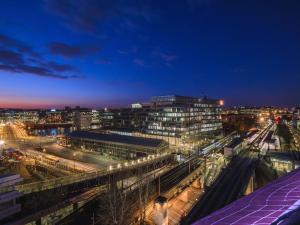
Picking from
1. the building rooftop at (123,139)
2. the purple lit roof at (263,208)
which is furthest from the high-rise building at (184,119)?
the purple lit roof at (263,208)

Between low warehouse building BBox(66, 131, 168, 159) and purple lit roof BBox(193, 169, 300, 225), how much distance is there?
40602 millimetres

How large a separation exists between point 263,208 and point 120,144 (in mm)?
50675

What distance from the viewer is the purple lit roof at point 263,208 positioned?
943 centimetres

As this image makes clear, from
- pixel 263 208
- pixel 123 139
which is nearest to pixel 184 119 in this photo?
pixel 123 139

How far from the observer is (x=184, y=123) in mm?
76000

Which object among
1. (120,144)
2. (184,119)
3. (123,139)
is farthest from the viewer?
(184,119)

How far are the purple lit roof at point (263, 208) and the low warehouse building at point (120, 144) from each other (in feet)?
133

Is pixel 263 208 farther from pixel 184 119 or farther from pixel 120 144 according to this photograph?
pixel 184 119

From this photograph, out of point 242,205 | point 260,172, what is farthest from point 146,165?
point 242,205

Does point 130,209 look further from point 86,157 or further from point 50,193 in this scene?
point 86,157

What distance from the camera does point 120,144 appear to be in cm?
5875

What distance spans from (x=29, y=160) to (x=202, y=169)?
4960 cm

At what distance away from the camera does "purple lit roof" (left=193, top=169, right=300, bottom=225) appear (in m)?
9.43

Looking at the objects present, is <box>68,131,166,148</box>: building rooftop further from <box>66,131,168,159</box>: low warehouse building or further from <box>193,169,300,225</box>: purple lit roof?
<box>193,169,300,225</box>: purple lit roof
